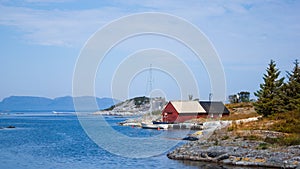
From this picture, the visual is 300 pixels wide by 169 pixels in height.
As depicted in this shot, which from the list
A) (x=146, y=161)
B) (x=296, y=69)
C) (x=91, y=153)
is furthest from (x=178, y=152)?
(x=296, y=69)

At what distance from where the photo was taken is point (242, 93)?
84250 mm

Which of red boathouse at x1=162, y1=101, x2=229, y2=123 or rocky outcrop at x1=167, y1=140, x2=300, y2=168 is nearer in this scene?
rocky outcrop at x1=167, y1=140, x2=300, y2=168

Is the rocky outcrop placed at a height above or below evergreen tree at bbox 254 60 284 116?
below

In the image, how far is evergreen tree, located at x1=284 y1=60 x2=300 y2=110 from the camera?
36.3 meters

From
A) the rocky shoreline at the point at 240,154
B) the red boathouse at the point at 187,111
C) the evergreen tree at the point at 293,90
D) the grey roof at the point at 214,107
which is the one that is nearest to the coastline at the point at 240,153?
the rocky shoreline at the point at 240,154

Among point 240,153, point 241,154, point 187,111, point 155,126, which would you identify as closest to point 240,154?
point 241,154

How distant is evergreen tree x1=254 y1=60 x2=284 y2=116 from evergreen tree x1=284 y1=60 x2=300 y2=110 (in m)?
0.58

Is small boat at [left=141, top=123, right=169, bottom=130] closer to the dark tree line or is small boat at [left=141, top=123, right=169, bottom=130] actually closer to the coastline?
the dark tree line

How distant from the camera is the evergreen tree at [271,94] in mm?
37500

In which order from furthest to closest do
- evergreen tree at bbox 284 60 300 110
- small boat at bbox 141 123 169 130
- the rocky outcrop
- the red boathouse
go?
the red boathouse
small boat at bbox 141 123 169 130
evergreen tree at bbox 284 60 300 110
the rocky outcrop

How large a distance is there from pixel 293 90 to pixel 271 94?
2.39 m

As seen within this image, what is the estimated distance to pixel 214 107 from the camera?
63.7m

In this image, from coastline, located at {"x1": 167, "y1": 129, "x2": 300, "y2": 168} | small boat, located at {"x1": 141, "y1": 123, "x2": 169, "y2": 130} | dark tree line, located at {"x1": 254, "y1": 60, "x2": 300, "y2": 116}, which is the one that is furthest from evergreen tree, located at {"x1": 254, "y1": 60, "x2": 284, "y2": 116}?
small boat, located at {"x1": 141, "y1": 123, "x2": 169, "y2": 130}

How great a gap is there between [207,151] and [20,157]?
1246 centimetres
